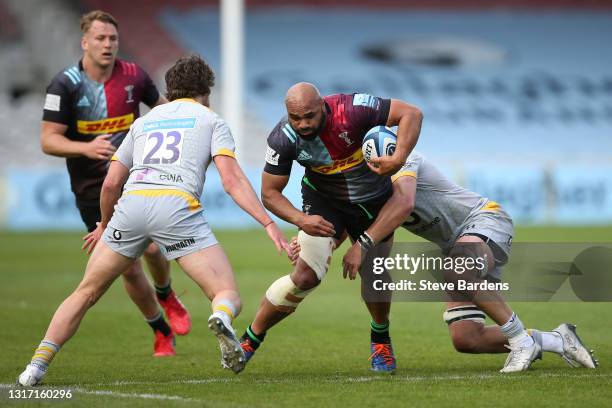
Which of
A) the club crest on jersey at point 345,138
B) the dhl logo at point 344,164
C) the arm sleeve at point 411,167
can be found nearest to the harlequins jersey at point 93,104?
the dhl logo at point 344,164

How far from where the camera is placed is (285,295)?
7.95 m

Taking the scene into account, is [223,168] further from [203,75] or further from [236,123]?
[236,123]

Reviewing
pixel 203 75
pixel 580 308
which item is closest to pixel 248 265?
pixel 580 308

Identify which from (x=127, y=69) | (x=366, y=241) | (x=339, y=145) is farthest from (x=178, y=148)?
(x=127, y=69)

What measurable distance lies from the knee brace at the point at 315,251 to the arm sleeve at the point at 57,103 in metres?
2.65

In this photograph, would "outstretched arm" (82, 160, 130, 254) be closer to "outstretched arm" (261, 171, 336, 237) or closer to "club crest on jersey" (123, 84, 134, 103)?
"outstretched arm" (261, 171, 336, 237)

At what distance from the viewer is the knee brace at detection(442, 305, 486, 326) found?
8.17 metres

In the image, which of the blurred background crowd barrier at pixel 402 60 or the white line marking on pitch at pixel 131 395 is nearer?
the white line marking on pitch at pixel 131 395

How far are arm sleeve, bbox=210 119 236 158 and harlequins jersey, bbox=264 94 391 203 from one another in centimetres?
41

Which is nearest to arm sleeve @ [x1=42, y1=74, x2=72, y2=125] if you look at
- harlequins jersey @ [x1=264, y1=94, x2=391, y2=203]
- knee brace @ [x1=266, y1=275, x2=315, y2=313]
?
harlequins jersey @ [x1=264, y1=94, x2=391, y2=203]

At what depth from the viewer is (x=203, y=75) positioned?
24.3ft

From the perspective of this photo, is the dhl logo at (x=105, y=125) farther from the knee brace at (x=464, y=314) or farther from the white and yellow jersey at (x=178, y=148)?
the knee brace at (x=464, y=314)

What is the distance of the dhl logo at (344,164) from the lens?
25.5 ft

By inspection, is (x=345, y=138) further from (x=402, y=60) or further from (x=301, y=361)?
(x=402, y=60)
